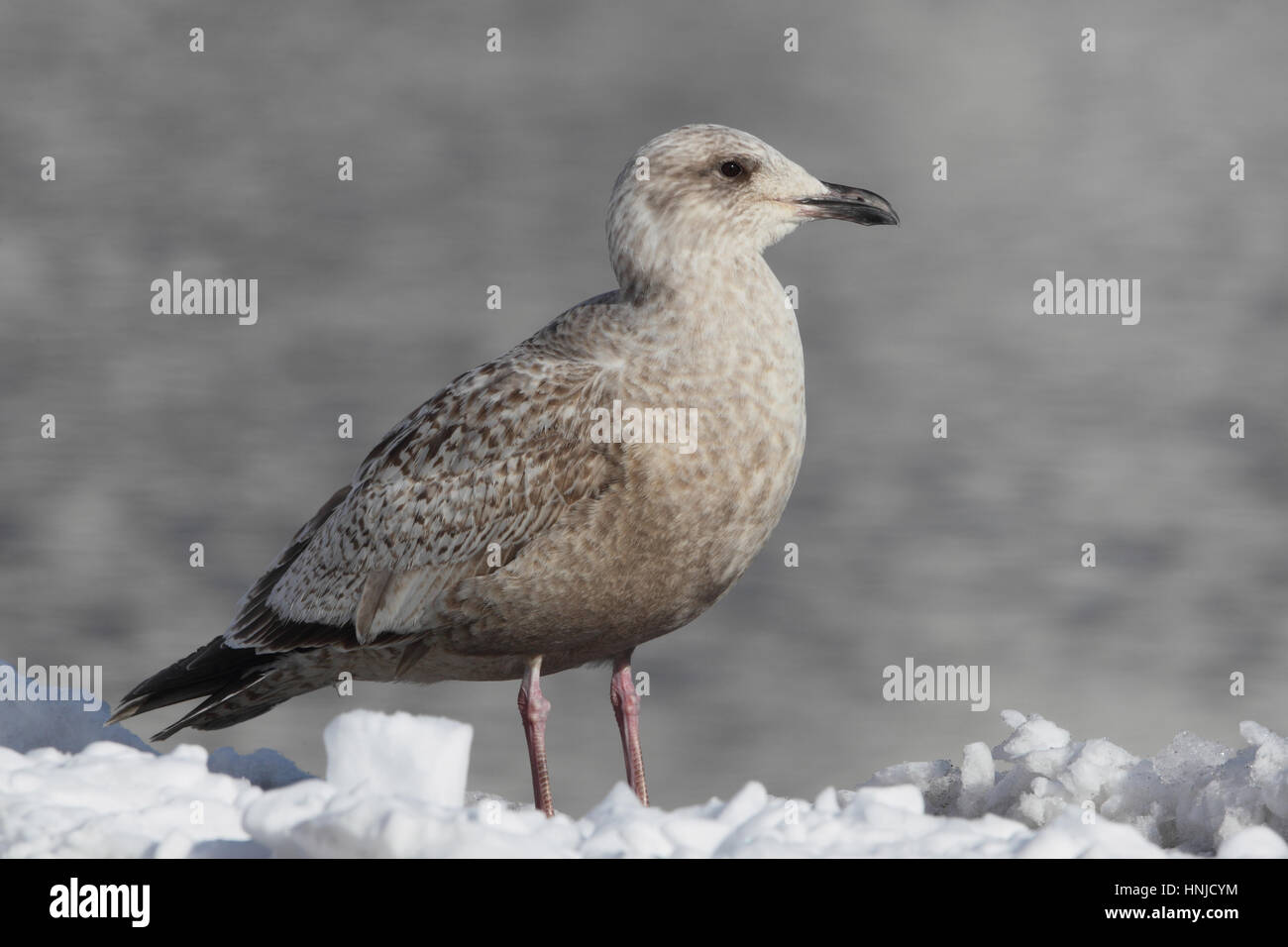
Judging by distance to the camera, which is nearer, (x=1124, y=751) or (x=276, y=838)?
(x=276, y=838)

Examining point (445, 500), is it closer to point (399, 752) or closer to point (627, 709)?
point (627, 709)

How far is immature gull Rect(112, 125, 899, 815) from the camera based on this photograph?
682cm

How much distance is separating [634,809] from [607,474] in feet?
7.18

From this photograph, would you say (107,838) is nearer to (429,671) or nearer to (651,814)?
(651,814)

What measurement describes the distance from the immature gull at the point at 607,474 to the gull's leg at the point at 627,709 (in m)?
0.01

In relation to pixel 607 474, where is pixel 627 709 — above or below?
below

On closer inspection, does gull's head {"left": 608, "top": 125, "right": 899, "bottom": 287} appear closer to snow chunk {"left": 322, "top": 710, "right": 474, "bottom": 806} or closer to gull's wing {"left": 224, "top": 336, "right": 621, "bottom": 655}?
gull's wing {"left": 224, "top": 336, "right": 621, "bottom": 655}

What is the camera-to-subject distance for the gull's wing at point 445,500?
7000mm

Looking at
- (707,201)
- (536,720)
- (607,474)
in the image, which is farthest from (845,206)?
(536,720)

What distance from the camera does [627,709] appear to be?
306 inches

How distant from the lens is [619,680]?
25.6ft

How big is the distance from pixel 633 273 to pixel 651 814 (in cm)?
315

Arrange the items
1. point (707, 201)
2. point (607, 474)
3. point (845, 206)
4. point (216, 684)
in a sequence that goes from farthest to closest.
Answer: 1. point (216, 684)
2. point (845, 206)
3. point (707, 201)
4. point (607, 474)

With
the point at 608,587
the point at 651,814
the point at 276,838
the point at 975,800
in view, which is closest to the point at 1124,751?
the point at 975,800
